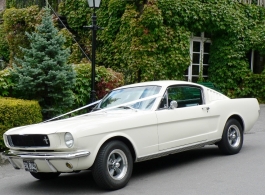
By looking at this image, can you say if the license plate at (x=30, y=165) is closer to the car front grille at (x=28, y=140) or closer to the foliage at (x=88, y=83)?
the car front grille at (x=28, y=140)

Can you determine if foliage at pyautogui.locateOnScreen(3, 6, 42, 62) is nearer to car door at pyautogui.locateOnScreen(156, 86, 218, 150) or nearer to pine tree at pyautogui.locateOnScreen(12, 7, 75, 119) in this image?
pine tree at pyautogui.locateOnScreen(12, 7, 75, 119)

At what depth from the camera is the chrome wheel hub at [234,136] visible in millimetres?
8602

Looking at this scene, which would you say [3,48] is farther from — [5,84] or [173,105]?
[173,105]

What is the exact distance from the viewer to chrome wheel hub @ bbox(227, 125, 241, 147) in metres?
8.60

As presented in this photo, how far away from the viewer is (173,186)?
21.3 feet

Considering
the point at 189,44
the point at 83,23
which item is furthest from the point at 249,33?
the point at 83,23

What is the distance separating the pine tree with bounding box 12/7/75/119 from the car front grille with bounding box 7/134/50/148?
13.8 feet

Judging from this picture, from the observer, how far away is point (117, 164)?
6449 mm

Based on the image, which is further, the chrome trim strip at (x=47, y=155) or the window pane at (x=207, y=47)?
the window pane at (x=207, y=47)

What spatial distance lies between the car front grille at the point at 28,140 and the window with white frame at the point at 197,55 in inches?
482

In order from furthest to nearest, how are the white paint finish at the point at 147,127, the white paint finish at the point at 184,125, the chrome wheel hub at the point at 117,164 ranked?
the white paint finish at the point at 184,125 < the chrome wheel hub at the point at 117,164 < the white paint finish at the point at 147,127

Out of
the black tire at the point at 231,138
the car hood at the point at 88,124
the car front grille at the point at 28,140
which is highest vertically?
the car hood at the point at 88,124

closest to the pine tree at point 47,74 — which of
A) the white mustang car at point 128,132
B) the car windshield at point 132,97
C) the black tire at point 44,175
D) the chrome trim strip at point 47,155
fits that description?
the car windshield at point 132,97

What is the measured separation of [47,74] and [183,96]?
4536 mm
